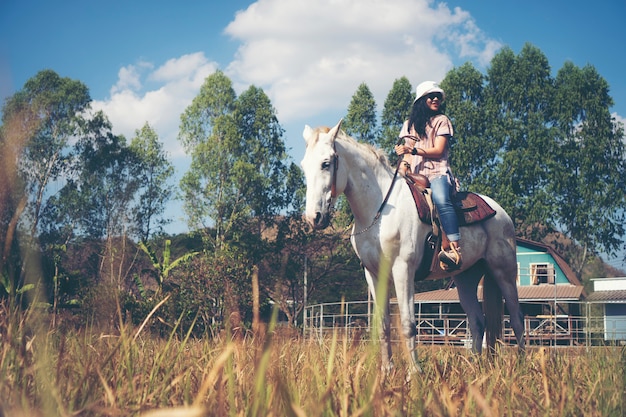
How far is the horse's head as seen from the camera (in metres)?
5.12

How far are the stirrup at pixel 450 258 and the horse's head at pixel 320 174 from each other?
130 centimetres

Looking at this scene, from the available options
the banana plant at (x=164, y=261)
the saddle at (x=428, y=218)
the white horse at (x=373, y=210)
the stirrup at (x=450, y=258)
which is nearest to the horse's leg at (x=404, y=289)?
the white horse at (x=373, y=210)

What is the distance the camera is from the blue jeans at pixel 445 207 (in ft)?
19.4

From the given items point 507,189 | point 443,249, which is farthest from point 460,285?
point 507,189

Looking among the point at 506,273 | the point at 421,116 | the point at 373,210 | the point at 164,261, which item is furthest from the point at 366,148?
the point at 164,261

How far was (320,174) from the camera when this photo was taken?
207 inches

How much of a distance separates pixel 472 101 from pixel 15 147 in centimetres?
3937

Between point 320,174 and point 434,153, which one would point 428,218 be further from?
point 320,174

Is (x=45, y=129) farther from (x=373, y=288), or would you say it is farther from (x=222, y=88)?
(x=373, y=288)

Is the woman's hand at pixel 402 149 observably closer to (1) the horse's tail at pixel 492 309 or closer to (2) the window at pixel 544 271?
(1) the horse's tail at pixel 492 309

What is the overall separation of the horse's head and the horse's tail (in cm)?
254

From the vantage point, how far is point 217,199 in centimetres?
3662

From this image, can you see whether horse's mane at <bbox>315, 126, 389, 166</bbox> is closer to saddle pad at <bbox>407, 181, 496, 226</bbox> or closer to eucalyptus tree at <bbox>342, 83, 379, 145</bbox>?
saddle pad at <bbox>407, 181, 496, 226</bbox>

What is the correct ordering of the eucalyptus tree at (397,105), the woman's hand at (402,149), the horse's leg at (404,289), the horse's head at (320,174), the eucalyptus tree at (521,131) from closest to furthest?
the horse's head at (320,174), the horse's leg at (404,289), the woman's hand at (402,149), the eucalyptus tree at (521,131), the eucalyptus tree at (397,105)
